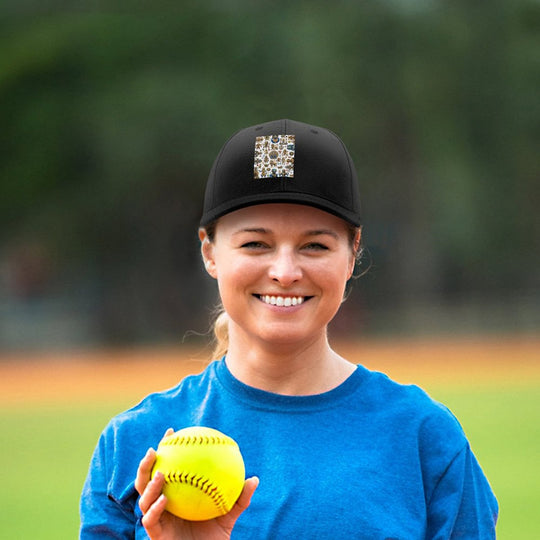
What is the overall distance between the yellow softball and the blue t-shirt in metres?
0.13

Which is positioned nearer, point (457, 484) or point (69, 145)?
point (457, 484)

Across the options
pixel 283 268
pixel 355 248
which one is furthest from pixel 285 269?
pixel 355 248

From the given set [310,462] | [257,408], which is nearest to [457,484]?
[310,462]

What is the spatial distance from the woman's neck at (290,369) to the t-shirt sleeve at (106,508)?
0.43 meters

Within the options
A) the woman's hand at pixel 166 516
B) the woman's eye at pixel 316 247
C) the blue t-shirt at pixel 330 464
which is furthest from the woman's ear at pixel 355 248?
the woman's hand at pixel 166 516

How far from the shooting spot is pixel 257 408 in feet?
9.34

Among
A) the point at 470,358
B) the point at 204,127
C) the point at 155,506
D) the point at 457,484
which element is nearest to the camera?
the point at 155,506

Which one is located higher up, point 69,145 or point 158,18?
point 158,18

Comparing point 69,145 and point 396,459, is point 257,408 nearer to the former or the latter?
point 396,459

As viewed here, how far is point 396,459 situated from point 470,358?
19767mm

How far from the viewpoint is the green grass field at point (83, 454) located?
9172 millimetres

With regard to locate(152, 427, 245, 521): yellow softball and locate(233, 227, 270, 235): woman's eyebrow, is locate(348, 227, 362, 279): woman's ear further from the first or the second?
locate(152, 427, 245, 521): yellow softball

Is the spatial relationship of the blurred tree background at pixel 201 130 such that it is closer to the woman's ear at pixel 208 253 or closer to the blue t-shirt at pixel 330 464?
the woman's ear at pixel 208 253

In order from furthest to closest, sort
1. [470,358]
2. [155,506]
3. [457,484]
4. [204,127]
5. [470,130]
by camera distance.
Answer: [470,130] < [204,127] < [470,358] < [457,484] < [155,506]
